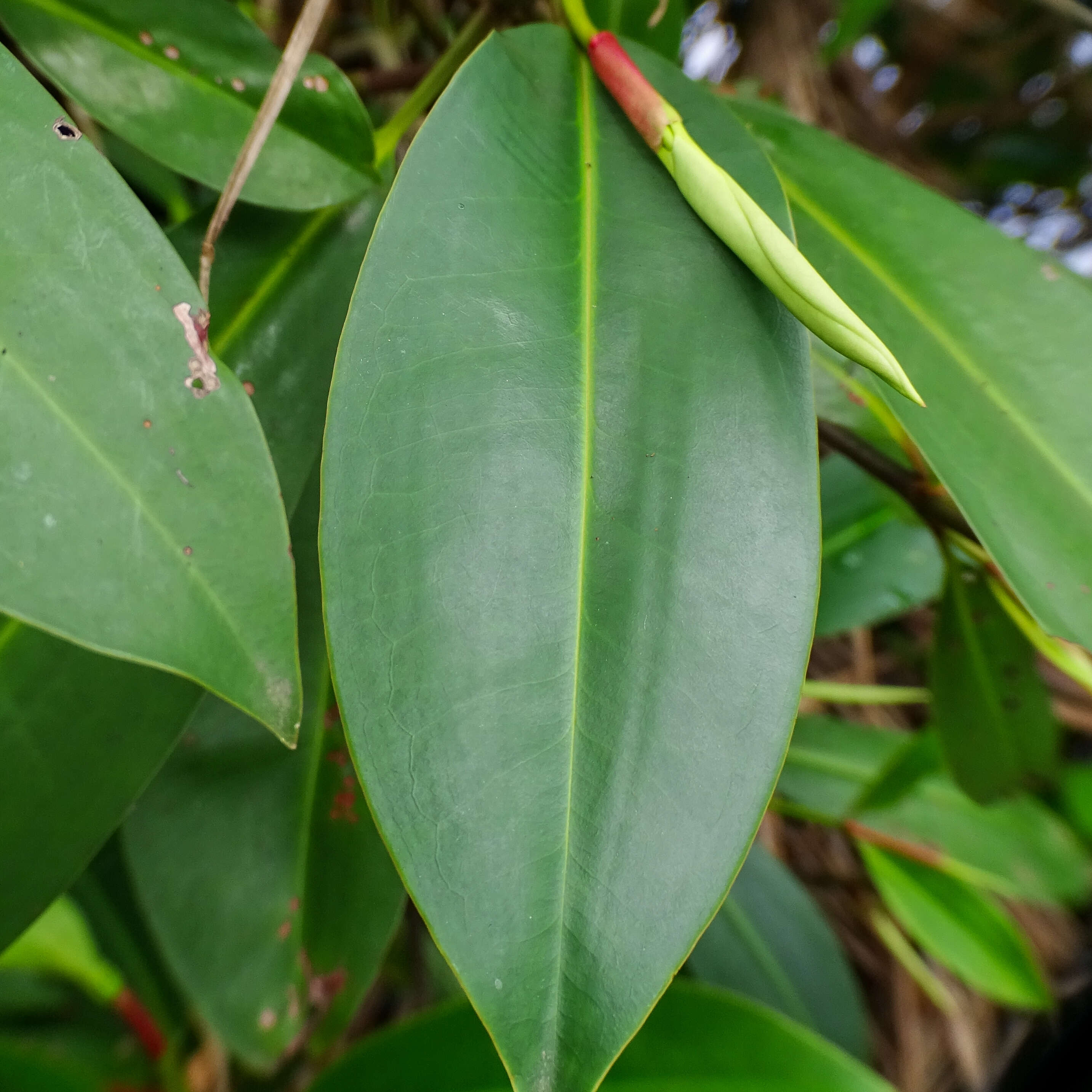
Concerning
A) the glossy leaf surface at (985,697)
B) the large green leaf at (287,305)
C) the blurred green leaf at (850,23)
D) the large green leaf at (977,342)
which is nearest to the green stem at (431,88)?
the large green leaf at (287,305)

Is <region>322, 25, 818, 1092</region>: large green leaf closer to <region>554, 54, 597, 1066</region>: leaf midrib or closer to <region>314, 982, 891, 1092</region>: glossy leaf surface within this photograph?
→ <region>554, 54, 597, 1066</region>: leaf midrib

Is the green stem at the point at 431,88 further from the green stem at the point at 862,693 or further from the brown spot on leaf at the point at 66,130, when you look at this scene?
the green stem at the point at 862,693

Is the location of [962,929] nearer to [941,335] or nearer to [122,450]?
[941,335]

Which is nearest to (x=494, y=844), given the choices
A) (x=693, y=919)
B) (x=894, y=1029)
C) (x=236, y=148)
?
(x=693, y=919)

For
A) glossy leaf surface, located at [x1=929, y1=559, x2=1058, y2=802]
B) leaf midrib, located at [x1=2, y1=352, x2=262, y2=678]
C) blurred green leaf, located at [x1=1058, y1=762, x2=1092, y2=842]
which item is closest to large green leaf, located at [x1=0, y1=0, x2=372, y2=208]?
leaf midrib, located at [x1=2, y1=352, x2=262, y2=678]

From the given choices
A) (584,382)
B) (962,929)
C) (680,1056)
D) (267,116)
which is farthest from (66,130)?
(962,929)

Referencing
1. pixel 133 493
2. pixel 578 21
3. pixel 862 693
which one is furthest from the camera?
pixel 862 693

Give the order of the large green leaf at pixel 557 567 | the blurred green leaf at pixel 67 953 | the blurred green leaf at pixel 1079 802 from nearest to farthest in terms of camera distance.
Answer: the large green leaf at pixel 557 567
the blurred green leaf at pixel 67 953
the blurred green leaf at pixel 1079 802
